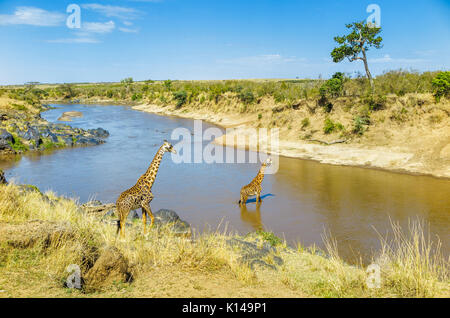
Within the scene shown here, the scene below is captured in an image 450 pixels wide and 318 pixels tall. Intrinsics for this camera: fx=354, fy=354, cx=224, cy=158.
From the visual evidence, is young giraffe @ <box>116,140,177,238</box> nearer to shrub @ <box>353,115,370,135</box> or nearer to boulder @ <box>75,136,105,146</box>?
shrub @ <box>353,115,370,135</box>

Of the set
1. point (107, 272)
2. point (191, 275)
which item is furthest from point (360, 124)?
point (107, 272)

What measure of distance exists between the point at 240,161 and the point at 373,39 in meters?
11.8

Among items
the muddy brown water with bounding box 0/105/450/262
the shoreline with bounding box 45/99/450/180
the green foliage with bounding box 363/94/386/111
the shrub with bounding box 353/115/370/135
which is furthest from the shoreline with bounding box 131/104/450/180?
the green foliage with bounding box 363/94/386/111

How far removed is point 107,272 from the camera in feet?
15.0

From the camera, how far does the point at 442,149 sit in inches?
642

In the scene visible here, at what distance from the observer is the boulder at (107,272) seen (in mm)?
4449

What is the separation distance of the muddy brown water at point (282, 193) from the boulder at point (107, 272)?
→ 11.2 feet

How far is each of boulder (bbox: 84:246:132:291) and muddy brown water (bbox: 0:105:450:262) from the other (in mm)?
3403

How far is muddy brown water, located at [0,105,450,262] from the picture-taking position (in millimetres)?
9820

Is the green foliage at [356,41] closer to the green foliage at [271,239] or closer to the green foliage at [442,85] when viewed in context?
the green foliage at [442,85]

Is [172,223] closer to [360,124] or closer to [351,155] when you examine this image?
[351,155]

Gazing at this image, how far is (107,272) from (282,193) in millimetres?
9737

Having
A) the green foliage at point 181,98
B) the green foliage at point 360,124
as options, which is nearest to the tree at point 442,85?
the green foliage at point 360,124

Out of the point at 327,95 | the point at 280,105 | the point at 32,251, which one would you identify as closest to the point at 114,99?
the point at 280,105
